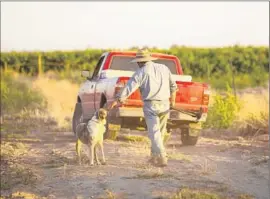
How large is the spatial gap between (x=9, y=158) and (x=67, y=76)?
24.2 m

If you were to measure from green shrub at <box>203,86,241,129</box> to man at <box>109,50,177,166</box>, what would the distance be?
7.50m

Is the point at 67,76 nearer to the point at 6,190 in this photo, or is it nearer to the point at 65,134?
the point at 65,134

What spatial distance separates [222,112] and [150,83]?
26.3 feet

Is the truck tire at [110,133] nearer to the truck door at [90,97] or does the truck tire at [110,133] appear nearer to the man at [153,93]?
the truck door at [90,97]

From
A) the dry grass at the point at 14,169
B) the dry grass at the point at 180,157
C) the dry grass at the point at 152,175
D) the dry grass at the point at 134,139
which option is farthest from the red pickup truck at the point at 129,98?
the dry grass at the point at 152,175

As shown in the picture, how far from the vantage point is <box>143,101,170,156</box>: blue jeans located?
11000mm

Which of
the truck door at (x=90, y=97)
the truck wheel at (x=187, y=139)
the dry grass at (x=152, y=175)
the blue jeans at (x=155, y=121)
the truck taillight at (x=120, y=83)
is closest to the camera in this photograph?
the dry grass at (x=152, y=175)

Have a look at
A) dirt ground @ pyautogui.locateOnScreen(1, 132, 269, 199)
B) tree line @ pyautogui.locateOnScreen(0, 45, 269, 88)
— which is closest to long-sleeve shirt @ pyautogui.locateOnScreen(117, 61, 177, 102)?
dirt ground @ pyautogui.locateOnScreen(1, 132, 269, 199)

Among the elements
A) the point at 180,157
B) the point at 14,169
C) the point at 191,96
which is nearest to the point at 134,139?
the point at 191,96

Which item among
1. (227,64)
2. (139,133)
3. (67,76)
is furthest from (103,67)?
(227,64)

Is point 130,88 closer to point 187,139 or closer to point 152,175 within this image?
point 152,175

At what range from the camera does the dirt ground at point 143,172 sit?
9.45 metres

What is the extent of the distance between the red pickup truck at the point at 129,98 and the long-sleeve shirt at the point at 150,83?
2.38m

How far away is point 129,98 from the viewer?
13.7m
